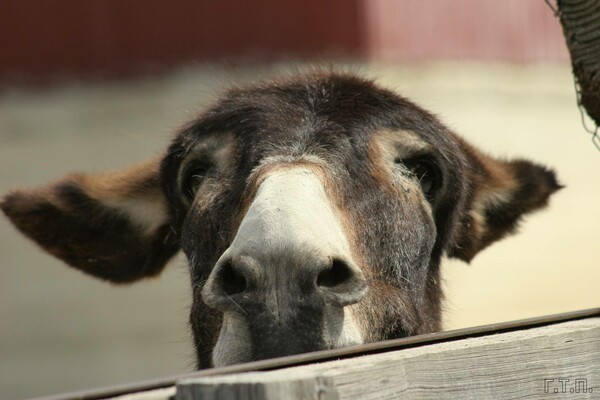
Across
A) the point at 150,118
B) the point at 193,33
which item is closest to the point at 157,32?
the point at 193,33

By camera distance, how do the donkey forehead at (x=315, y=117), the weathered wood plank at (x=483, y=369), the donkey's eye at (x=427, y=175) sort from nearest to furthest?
1. the weathered wood plank at (x=483, y=369)
2. the donkey forehead at (x=315, y=117)
3. the donkey's eye at (x=427, y=175)

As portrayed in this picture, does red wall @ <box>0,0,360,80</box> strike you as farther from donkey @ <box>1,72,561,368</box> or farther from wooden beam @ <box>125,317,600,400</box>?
wooden beam @ <box>125,317,600,400</box>

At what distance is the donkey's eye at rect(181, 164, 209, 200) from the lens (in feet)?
12.3

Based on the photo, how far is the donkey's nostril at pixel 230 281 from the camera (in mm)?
2730

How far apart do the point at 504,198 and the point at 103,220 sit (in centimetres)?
189

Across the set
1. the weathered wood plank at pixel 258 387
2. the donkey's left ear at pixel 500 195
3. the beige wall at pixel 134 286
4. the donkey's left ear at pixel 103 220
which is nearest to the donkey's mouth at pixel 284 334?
the weathered wood plank at pixel 258 387

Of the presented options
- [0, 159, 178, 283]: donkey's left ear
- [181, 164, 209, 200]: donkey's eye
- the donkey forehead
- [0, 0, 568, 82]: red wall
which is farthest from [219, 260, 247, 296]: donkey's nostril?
[0, 0, 568, 82]: red wall

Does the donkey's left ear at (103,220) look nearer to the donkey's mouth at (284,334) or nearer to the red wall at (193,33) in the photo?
the donkey's mouth at (284,334)

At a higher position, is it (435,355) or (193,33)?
(193,33)

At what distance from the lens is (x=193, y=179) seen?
383cm

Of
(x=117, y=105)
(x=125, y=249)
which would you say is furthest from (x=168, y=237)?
(x=117, y=105)

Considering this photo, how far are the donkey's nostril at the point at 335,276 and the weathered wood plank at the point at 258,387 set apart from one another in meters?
1.02

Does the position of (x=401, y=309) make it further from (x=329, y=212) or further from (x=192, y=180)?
(x=192, y=180)

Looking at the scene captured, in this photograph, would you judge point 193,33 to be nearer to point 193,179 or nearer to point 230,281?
point 193,179
